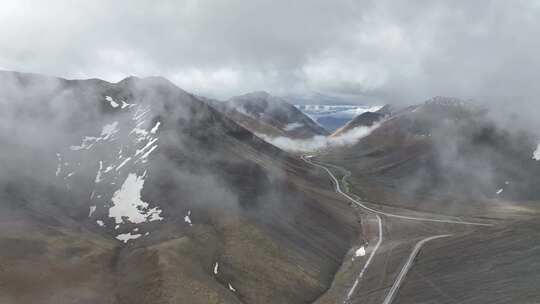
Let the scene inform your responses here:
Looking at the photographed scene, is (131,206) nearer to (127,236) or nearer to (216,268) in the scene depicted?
(127,236)

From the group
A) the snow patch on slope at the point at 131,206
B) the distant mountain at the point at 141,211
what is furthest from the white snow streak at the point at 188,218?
the snow patch on slope at the point at 131,206

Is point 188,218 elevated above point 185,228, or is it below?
above

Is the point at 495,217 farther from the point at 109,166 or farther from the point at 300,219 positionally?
the point at 109,166

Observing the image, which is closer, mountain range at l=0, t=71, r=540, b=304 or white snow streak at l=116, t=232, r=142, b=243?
mountain range at l=0, t=71, r=540, b=304

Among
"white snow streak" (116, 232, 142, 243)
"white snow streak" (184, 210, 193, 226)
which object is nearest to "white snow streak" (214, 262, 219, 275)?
"white snow streak" (184, 210, 193, 226)

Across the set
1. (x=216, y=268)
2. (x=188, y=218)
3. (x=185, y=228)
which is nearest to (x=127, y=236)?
(x=185, y=228)

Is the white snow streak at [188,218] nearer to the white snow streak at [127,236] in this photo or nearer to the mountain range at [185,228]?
the mountain range at [185,228]

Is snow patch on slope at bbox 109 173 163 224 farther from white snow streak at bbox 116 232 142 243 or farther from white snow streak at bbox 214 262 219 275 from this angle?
white snow streak at bbox 214 262 219 275

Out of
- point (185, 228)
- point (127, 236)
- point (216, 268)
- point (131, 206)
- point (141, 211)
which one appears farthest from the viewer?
point (131, 206)
